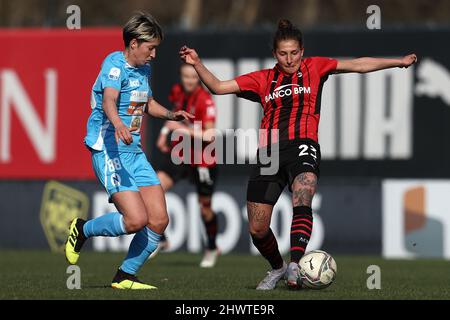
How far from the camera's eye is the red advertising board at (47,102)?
18.8m

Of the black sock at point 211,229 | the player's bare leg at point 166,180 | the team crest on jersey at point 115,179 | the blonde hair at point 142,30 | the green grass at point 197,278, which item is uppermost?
the blonde hair at point 142,30

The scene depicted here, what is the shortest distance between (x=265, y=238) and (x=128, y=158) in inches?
54.8

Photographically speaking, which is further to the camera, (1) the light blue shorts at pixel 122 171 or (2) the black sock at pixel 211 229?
(2) the black sock at pixel 211 229

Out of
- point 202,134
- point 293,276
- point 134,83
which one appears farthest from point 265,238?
point 202,134

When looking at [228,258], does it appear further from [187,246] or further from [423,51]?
[423,51]

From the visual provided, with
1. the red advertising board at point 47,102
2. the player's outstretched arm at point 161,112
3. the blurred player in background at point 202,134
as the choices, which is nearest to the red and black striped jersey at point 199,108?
the blurred player in background at point 202,134

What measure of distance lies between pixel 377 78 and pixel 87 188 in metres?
4.82

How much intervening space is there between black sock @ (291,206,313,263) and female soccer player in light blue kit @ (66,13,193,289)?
1.15 meters

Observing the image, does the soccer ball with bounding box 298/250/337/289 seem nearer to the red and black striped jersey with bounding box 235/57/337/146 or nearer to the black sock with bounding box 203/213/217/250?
the red and black striped jersey with bounding box 235/57/337/146

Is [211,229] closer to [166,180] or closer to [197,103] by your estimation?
[166,180]

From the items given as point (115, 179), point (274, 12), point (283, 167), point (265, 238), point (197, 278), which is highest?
point (274, 12)

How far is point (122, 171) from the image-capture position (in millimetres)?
10117

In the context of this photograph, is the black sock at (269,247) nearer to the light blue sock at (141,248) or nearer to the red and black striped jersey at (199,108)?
the light blue sock at (141,248)
